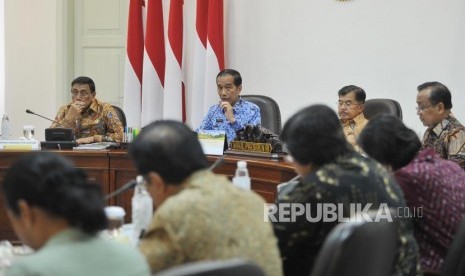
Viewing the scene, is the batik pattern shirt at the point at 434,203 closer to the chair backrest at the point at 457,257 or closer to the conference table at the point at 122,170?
the chair backrest at the point at 457,257

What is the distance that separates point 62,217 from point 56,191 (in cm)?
5

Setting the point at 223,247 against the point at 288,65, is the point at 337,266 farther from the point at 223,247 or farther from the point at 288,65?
the point at 288,65

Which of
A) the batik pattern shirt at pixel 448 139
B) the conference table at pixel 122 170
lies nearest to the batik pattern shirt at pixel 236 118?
the conference table at pixel 122 170

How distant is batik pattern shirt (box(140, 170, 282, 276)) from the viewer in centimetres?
149

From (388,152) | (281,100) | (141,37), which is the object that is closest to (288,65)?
(281,100)

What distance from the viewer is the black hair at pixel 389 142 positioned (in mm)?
2181

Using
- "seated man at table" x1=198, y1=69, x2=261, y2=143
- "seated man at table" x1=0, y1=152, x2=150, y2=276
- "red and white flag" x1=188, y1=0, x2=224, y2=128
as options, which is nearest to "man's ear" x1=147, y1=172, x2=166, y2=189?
"seated man at table" x1=0, y1=152, x2=150, y2=276

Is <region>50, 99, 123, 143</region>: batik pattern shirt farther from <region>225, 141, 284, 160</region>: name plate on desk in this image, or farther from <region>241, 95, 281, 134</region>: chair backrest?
<region>225, 141, 284, 160</region>: name plate on desk

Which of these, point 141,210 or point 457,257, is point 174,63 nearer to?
point 141,210

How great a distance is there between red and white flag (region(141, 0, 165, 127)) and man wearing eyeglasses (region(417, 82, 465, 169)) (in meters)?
2.61

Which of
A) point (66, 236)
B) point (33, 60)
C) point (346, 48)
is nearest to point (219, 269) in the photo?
point (66, 236)

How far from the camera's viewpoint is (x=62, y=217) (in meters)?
1.31

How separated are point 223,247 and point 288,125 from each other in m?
0.55

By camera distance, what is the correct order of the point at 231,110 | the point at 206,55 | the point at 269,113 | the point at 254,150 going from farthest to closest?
1. the point at 206,55
2. the point at 269,113
3. the point at 231,110
4. the point at 254,150
